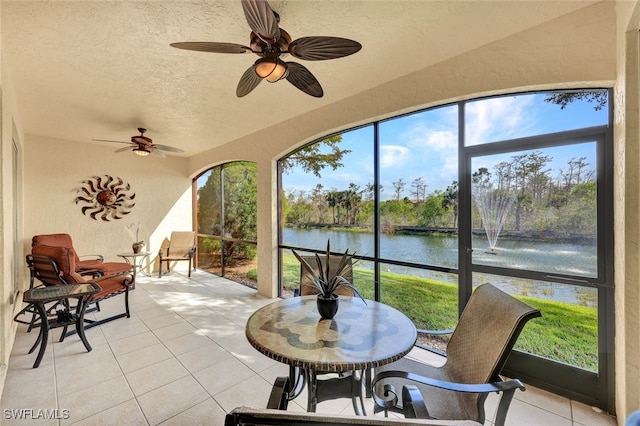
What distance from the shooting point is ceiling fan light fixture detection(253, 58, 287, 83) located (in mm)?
1771

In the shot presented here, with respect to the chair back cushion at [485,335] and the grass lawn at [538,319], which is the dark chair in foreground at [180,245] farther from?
the chair back cushion at [485,335]

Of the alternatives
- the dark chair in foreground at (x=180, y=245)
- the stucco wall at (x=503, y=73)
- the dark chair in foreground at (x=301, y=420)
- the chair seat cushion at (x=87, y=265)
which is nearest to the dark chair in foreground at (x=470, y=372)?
the dark chair in foreground at (x=301, y=420)

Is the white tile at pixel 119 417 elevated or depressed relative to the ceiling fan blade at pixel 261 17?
depressed

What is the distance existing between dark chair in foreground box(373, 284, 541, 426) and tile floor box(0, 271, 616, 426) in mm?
701

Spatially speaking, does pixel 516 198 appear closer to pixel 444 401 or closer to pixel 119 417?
pixel 444 401

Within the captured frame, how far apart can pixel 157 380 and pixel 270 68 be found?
2.67 metres

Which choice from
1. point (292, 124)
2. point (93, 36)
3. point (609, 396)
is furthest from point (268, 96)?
point (609, 396)

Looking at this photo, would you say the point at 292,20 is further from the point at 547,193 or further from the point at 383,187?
the point at 547,193

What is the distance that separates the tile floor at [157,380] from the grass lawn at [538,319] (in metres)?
0.33

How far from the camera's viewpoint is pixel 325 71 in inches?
103

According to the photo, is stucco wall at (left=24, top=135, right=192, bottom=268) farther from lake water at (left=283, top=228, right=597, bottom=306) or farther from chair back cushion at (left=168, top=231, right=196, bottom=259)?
lake water at (left=283, top=228, right=597, bottom=306)

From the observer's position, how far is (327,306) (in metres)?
1.69

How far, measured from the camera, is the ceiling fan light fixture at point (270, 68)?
1.77 m

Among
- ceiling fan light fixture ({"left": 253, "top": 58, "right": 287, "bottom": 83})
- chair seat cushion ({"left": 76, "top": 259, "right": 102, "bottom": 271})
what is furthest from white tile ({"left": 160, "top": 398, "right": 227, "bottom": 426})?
chair seat cushion ({"left": 76, "top": 259, "right": 102, "bottom": 271})
